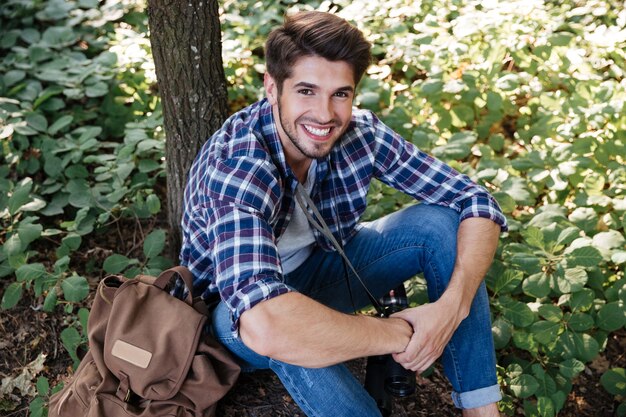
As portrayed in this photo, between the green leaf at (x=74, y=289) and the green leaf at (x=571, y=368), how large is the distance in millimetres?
1780

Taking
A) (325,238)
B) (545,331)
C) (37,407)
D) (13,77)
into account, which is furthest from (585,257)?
(13,77)

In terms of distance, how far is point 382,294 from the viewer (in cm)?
237

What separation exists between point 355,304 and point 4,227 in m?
1.63

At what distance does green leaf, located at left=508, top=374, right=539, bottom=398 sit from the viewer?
2.29 meters

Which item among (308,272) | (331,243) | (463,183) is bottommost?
(308,272)

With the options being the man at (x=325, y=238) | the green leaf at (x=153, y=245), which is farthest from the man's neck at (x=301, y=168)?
the green leaf at (x=153, y=245)

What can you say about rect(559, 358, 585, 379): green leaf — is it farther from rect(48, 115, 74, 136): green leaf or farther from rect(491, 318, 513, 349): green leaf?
rect(48, 115, 74, 136): green leaf

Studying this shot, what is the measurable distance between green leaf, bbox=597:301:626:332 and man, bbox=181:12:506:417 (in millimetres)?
637

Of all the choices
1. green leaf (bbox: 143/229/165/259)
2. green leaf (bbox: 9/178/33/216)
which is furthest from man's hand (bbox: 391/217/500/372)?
green leaf (bbox: 9/178/33/216)

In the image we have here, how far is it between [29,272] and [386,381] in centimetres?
144

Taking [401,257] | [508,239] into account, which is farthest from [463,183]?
[508,239]

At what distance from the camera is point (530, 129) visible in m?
3.35

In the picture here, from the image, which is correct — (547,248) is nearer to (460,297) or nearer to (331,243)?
(460,297)

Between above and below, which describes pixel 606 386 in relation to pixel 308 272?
below
